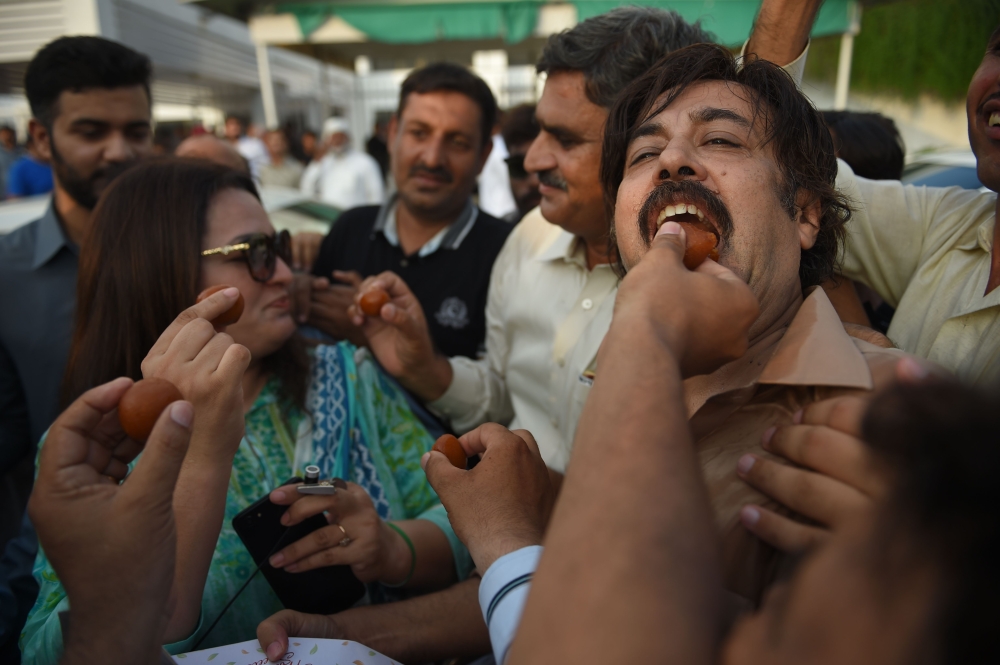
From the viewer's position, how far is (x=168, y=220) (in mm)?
2072

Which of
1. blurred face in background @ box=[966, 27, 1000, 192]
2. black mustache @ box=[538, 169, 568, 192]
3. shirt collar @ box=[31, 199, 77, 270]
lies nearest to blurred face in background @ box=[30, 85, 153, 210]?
shirt collar @ box=[31, 199, 77, 270]

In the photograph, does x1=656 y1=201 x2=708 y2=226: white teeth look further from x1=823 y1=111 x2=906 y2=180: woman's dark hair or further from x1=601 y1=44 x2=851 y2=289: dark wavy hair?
x1=823 y1=111 x2=906 y2=180: woman's dark hair

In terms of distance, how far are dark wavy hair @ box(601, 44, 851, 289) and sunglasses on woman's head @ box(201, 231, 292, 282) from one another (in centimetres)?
123

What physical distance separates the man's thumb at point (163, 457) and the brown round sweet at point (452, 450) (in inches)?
23.2

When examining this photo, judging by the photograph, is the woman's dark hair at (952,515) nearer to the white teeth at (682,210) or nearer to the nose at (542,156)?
the white teeth at (682,210)

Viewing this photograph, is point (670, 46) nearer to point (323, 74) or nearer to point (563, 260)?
point (563, 260)

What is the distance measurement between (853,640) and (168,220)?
2.14 m

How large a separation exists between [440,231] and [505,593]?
274cm

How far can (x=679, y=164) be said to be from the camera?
4.81 feet

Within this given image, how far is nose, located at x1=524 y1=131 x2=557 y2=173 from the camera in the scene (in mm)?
2574

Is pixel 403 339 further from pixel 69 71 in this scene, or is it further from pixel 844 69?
pixel 844 69

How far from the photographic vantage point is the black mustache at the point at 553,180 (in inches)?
99.2

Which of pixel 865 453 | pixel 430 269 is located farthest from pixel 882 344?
pixel 430 269

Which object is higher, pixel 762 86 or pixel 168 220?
pixel 762 86
